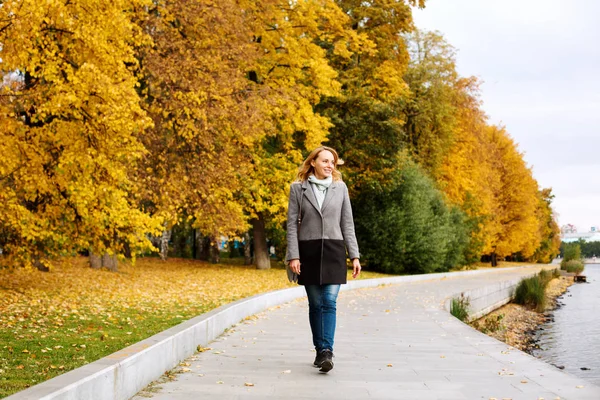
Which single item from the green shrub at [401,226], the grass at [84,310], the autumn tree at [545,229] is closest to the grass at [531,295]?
the green shrub at [401,226]

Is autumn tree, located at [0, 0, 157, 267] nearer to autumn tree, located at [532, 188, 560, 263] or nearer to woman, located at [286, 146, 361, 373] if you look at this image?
woman, located at [286, 146, 361, 373]

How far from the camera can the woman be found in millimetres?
6941

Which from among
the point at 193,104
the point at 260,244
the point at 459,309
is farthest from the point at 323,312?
the point at 260,244

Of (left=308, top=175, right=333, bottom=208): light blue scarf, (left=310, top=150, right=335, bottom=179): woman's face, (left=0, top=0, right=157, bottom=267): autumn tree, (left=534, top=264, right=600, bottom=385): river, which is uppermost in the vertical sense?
(left=0, top=0, right=157, bottom=267): autumn tree

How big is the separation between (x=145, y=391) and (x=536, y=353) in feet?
36.2

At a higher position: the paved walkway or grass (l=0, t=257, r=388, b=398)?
grass (l=0, t=257, r=388, b=398)

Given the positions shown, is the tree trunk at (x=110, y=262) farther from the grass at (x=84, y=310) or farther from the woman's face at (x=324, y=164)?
the woman's face at (x=324, y=164)

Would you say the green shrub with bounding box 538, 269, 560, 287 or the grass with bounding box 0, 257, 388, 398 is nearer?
the grass with bounding box 0, 257, 388, 398

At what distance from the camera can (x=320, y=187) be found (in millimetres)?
7078

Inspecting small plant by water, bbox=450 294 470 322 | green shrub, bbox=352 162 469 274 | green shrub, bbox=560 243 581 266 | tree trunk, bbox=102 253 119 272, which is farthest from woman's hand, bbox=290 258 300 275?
green shrub, bbox=560 243 581 266

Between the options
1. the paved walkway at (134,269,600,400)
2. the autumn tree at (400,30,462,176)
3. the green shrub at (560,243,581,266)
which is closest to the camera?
the paved walkway at (134,269,600,400)

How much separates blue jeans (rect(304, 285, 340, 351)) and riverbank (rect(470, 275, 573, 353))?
8.43 metres

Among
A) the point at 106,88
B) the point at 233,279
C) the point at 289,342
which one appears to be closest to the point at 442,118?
the point at 233,279

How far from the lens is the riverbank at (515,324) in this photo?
16.1 m
